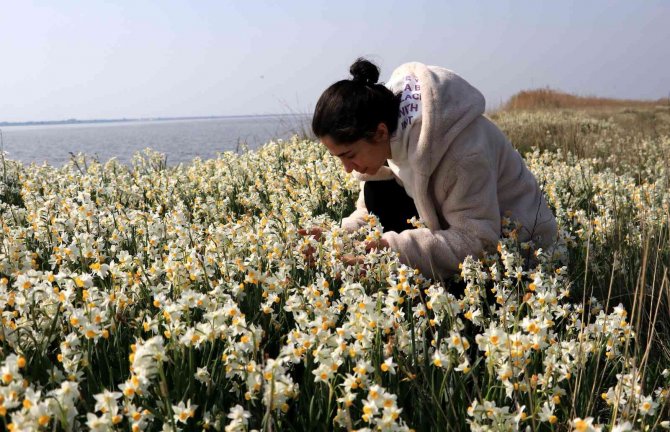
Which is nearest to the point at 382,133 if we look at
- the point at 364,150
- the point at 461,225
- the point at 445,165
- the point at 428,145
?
the point at 364,150

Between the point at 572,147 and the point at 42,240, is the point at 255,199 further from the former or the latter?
the point at 572,147

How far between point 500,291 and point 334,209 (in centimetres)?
257

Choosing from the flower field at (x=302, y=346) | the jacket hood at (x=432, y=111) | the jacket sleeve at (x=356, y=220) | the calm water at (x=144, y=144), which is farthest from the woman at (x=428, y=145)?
the calm water at (x=144, y=144)

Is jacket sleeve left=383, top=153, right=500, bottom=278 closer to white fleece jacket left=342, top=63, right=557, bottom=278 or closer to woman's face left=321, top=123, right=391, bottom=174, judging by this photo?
white fleece jacket left=342, top=63, right=557, bottom=278

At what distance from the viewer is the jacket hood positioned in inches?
141

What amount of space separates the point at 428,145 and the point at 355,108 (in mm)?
457

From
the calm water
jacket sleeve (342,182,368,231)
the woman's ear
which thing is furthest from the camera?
the calm water

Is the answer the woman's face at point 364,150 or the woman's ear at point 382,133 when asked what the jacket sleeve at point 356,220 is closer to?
the woman's face at point 364,150

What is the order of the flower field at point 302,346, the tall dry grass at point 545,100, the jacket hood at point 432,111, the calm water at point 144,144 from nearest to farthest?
the flower field at point 302,346 < the jacket hood at point 432,111 < the calm water at point 144,144 < the tall dry grass at point 545,100

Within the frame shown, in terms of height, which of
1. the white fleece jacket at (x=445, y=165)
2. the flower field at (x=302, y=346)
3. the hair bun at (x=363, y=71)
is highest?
the hair bun at (x=363, y=71)

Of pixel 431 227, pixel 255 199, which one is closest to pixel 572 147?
pixel 255 199

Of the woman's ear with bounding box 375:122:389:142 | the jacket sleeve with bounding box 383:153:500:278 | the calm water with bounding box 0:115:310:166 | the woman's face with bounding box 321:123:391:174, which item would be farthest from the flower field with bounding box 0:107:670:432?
the calm water with bounding box 0:115:310:166

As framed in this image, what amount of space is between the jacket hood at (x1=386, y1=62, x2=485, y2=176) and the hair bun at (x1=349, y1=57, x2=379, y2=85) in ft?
0.65

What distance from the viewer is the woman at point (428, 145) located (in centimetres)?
360
